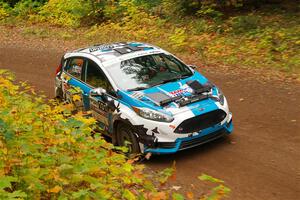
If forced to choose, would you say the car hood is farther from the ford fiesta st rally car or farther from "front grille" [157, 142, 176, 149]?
"front grille" [157, 142, 176, 149]

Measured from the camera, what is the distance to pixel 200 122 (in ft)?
25.7

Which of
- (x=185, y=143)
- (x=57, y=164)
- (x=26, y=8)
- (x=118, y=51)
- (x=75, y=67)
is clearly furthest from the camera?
(x=26, y=8)

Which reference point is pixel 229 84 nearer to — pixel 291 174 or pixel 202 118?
pixel 202 118

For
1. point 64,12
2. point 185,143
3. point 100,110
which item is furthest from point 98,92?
point 64,12

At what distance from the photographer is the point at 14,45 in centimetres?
2005

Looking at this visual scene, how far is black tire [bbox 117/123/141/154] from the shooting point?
8109 millimetres

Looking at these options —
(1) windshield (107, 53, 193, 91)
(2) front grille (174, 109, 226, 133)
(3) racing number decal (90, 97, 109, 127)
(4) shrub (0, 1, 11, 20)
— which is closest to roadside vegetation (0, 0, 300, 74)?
(4) shrub (0, 1, 11, 20)

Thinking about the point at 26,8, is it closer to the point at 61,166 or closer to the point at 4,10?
the point at 4,10

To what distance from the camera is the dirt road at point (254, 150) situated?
22.8ft

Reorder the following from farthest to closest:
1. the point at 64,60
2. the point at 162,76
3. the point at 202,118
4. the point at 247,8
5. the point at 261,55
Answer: the point at 247,8, the point at 261,55, the point at 64,60, the point at 162,76, the point at 202,118

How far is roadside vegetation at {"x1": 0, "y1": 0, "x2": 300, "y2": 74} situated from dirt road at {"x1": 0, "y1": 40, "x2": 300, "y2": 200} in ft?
5.49

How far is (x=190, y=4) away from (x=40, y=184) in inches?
545

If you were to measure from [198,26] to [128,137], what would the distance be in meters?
9.16

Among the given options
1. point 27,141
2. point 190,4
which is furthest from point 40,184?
point 190,4
